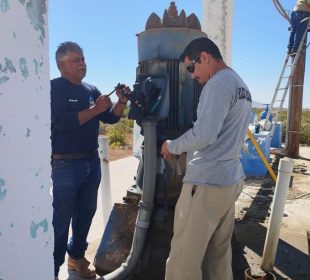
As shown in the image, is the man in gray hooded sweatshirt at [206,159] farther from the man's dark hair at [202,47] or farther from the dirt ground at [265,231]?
the dirt ground at [265,231]

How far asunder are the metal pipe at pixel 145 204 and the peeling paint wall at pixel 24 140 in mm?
1681

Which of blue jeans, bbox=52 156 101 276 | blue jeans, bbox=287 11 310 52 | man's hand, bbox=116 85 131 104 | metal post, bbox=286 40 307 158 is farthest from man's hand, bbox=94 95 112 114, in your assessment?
metal post, bbox=286 40 307 158

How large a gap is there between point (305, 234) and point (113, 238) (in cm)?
230

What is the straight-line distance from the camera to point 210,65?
94.0 inches

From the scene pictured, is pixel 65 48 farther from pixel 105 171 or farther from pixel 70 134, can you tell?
pixel 105 171

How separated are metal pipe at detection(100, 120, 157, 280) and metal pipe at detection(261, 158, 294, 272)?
1090 millimetres

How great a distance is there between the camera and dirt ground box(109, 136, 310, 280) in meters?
3.35

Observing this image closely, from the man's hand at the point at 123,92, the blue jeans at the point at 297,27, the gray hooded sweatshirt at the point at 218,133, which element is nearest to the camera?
the gray hooded sweatshirt at the point at 218,133

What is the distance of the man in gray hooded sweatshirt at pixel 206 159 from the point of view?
2.25 metres

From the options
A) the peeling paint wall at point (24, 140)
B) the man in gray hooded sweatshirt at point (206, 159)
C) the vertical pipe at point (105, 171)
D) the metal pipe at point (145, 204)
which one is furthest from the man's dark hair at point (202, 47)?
the vertical pipe at point (105, 171)

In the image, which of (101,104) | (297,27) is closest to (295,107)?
(297,27)

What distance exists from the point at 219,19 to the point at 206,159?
247 centimetres

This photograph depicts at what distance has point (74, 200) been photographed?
3104 millimetres

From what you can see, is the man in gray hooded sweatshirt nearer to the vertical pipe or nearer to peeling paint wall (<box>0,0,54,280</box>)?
peeling paint wall (<box>0,0,54,280</box>)
